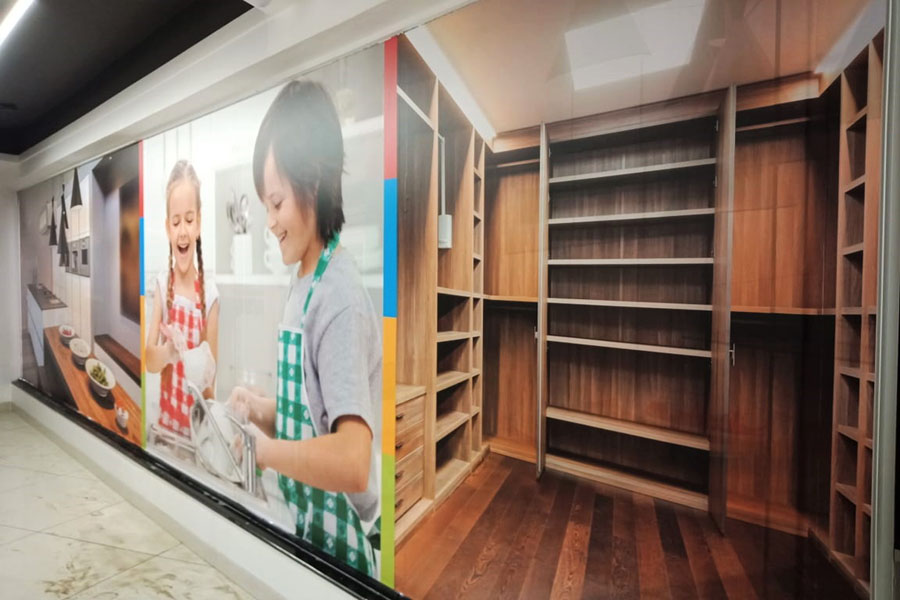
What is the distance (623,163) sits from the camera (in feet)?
3.42

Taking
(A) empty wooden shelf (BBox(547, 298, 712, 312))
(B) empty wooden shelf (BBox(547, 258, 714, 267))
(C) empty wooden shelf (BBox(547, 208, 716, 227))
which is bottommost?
(A) empty wooden shelf (BBox(547, 298, 712, 312))

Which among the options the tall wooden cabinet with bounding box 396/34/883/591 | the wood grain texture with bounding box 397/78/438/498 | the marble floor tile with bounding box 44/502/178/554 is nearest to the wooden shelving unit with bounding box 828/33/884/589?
the tall wooden cabinet with bounding box 396/34/883/591

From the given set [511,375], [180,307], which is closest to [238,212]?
[180,307]

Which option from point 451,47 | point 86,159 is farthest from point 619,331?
point 86,159

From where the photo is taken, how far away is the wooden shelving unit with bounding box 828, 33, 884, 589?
0.83m

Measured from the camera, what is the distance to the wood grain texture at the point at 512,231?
1.16 meters

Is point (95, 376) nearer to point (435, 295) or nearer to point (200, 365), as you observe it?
point (200, 365)

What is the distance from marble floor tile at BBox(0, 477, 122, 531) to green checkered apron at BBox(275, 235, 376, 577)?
1.98 metres

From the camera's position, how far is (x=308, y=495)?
1.67 meters

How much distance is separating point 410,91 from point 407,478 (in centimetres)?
138

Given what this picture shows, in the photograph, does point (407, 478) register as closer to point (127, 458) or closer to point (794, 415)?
point (794, 415)

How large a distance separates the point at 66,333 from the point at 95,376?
84 cm

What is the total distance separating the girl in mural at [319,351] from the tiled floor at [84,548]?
80 cm

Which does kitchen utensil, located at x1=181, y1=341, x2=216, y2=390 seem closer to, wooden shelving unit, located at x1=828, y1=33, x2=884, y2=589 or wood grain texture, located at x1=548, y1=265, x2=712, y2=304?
wood grain texture, located at x1=548, y1=265, x2=712, y2=304
